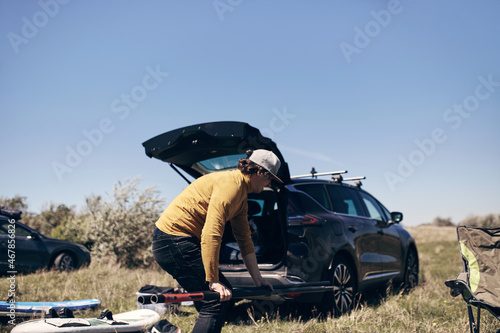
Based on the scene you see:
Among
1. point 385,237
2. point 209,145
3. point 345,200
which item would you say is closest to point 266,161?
point 209,145

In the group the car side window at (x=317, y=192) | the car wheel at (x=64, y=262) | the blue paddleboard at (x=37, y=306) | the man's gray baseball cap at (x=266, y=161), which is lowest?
the blue paddleboard at (x=37, y=306)

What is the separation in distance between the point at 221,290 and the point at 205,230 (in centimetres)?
47

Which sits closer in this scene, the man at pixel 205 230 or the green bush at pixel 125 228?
the man at pixel 205 230

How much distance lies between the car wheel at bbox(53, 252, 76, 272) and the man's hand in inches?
321

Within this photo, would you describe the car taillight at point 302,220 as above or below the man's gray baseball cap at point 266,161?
below

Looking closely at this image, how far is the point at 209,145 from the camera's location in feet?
14.6

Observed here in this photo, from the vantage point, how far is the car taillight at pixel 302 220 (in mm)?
4961

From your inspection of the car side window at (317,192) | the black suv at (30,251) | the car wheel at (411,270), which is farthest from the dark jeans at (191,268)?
the black suv at (30,251)

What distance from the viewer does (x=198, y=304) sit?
3.19 metres

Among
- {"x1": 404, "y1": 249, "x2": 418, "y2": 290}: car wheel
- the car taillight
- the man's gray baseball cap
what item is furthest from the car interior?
{"x1": 404, "y1": 249, "x2": 418, "y2": 290}: car wheel

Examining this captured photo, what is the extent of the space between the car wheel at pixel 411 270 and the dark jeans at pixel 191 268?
5536 mm

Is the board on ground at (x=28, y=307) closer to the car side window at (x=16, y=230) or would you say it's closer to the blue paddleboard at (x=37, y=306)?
the blue paddleboard at (x=37, y=306)

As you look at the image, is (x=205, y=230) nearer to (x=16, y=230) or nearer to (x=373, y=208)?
(x=373, y=208)

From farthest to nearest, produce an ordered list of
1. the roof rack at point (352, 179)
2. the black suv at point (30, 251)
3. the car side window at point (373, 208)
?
the black suv at point (30, 251), the car side window at point (373, 208), the roof rack at point (352, 179)
